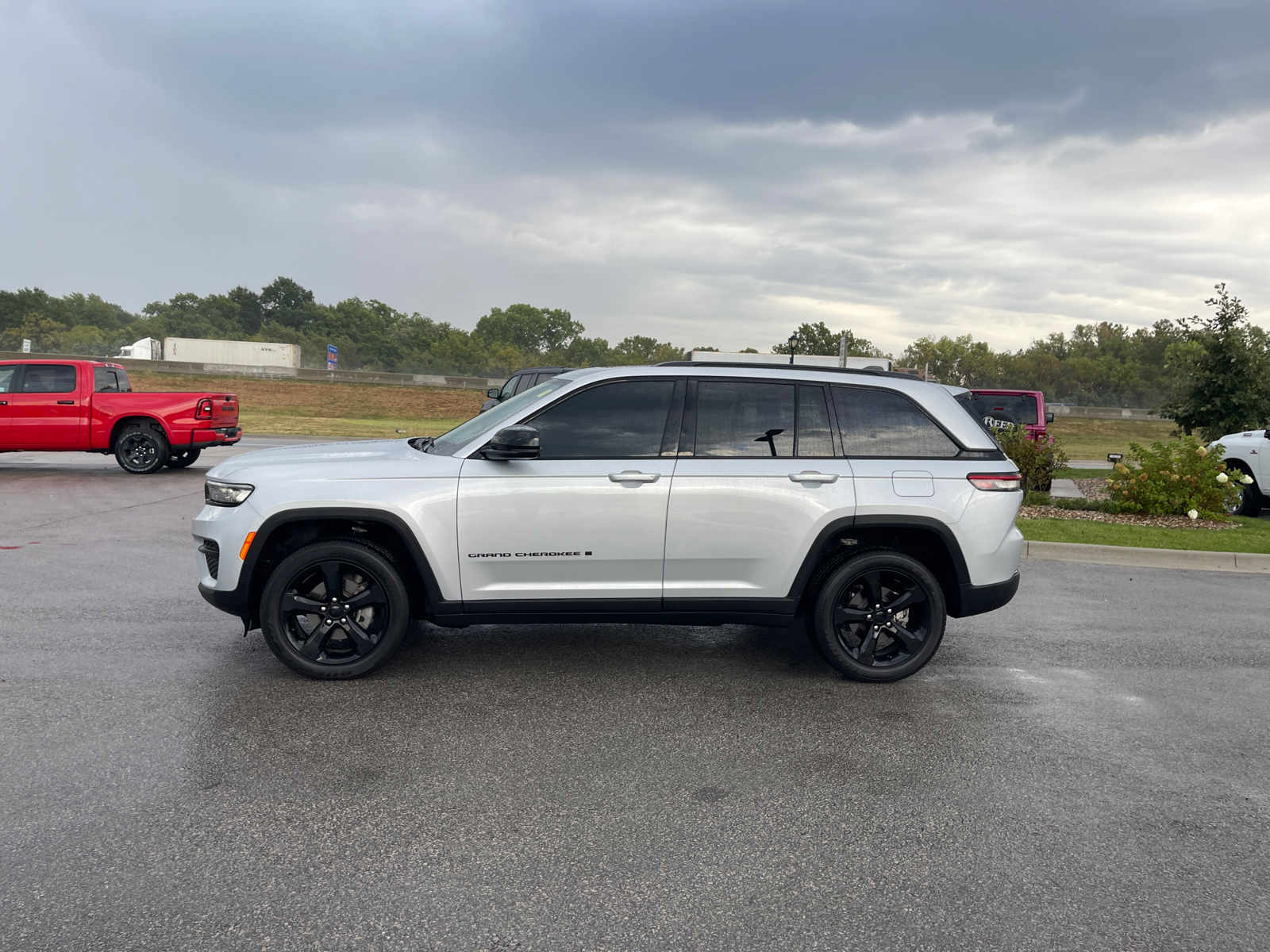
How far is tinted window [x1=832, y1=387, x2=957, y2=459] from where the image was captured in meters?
5.48

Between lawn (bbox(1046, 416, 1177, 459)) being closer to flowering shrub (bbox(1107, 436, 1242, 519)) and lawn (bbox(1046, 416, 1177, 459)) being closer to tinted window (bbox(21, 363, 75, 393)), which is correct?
flowering shrub (bbox(1107, 436, 1242, 519))

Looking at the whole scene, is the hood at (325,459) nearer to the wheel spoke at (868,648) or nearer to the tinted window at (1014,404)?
the wheel spoke at (868,648)

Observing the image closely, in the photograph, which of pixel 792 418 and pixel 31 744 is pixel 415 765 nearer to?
pixel 31 744

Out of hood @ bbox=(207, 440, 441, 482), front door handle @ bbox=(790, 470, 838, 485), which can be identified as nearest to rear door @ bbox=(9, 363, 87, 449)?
hood @ bbox=(207, 440, 441, 482)

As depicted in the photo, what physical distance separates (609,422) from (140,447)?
13.3 metres

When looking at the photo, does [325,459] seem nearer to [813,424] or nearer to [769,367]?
[769,367]

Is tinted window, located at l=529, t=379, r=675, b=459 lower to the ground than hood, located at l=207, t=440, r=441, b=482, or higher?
→ higher

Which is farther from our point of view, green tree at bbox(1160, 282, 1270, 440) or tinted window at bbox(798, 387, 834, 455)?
green tree at bbox(1160, 282, 1270, 440)

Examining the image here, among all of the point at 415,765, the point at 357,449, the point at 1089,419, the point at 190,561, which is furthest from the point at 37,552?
the point at 1089,419

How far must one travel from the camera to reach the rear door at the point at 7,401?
15.2 metres

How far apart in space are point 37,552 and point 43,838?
21.1 ft

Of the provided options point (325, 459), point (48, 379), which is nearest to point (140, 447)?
point (48, 379)

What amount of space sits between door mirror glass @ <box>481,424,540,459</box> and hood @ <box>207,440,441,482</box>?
1.41 feet

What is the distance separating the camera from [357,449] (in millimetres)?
5617
